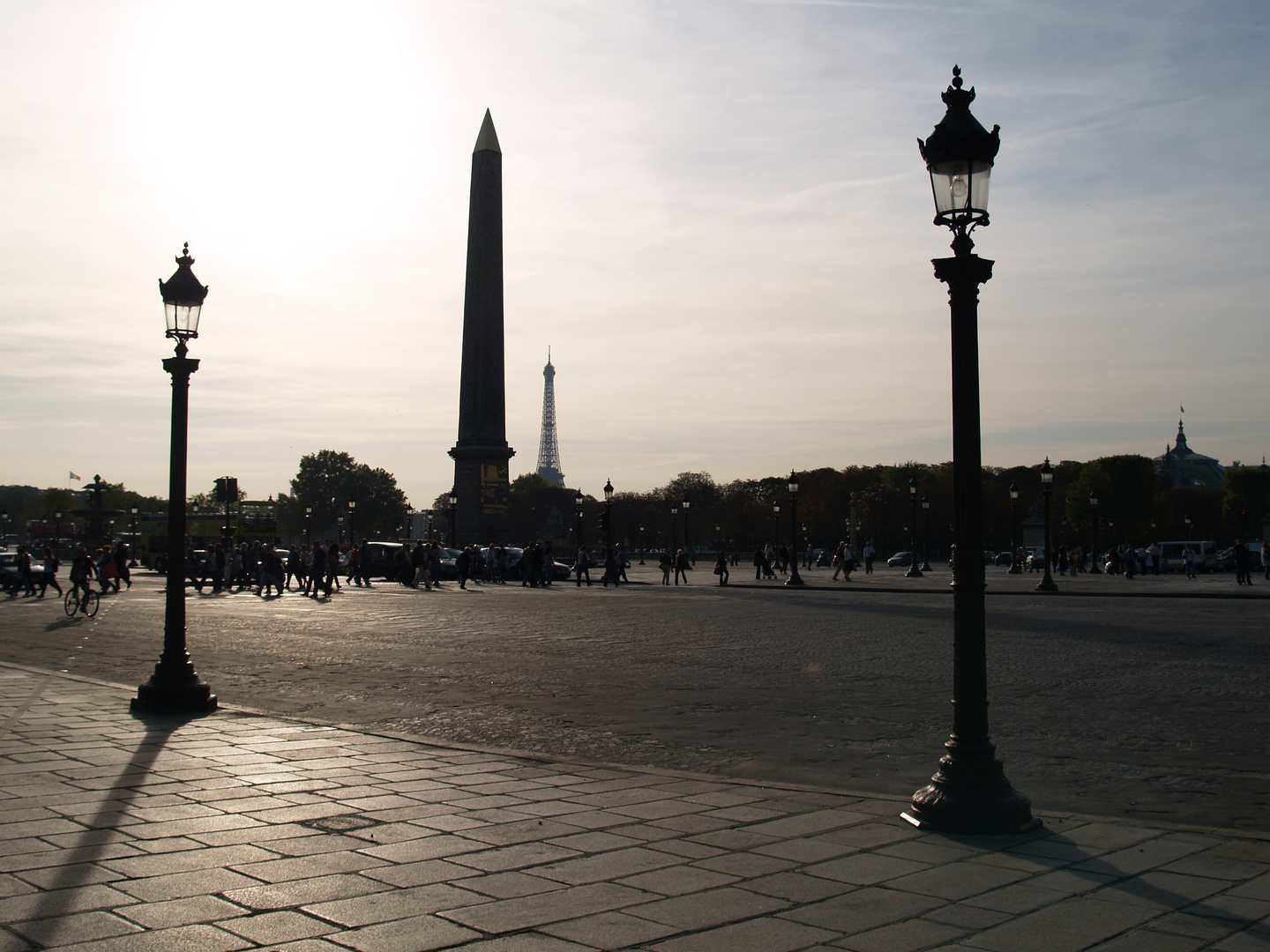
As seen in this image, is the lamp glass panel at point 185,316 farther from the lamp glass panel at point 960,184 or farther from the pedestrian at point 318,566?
the pedestrian at point 318,566

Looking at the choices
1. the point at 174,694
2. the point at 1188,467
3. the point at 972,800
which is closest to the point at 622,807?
the point at 972,800

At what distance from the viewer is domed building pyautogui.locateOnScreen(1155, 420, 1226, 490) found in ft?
517

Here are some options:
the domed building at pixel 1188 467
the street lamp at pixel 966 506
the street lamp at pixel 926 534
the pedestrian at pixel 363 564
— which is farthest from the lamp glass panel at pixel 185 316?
the domed building at pixel 1188 467

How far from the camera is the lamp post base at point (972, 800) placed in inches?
211

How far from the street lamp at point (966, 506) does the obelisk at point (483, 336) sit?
40728mm

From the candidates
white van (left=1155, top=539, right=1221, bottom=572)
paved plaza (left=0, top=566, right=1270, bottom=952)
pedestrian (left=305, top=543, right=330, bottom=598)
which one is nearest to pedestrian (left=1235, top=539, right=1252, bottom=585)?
white van (left=1155, top=539, right=1221, bottom=572)

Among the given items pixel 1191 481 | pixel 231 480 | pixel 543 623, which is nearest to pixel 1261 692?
pixel 543 623

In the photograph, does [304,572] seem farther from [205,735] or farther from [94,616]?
[205,735]

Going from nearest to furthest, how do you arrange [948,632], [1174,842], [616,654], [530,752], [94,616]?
[1174,842] → [530,752] → [616,654] → [948,632] → [94,616]

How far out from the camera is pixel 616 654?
47.9 feet

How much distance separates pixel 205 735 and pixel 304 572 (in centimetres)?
2924

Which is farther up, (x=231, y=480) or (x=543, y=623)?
(x=231, y=480)

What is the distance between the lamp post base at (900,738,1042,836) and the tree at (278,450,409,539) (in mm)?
140833

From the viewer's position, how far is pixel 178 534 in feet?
32.2
